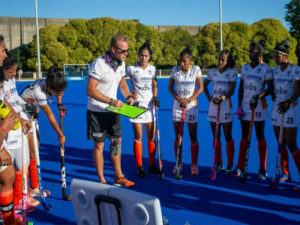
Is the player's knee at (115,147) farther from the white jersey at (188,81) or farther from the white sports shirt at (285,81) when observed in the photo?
the white sports shirt at (285,81)

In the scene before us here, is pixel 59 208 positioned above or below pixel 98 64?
below

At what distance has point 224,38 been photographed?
5184cm

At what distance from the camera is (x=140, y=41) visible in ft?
161

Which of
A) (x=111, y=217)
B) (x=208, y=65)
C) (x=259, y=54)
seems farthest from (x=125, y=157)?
(x=208, y=65)

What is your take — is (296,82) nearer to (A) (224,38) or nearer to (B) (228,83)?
(B) (228,83)

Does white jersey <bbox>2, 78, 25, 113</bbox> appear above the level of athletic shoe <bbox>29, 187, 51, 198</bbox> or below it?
above

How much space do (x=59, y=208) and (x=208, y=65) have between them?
47.8 meters

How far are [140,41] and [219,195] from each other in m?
46.5

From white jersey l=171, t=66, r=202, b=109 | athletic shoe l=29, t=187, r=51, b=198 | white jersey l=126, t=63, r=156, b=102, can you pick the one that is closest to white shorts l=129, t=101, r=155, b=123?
white jersey l=126, t=63, r=156, b=102

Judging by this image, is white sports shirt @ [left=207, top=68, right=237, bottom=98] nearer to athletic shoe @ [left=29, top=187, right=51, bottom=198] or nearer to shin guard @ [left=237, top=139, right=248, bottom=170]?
shin guard @ [left=237, top=139, right=248, bottom=170]

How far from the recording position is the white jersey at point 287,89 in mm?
4270

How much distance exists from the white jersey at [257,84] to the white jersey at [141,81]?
142 centimetres

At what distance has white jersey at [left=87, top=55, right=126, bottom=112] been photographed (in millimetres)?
4074

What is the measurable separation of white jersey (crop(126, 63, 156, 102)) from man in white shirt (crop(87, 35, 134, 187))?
59cm
